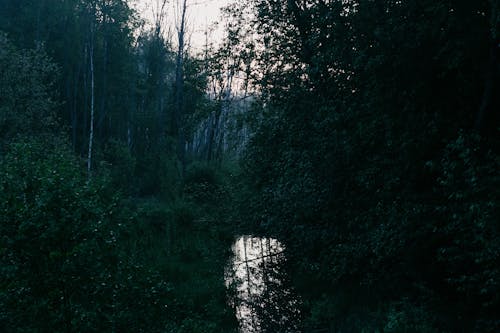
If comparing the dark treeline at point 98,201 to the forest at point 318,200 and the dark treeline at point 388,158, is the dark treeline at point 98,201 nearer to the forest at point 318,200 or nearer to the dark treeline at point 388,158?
the forest at point 318,200

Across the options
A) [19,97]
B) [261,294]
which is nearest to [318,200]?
[261,294]

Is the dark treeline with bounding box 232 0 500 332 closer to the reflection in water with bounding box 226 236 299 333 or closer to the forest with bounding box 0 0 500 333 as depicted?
the forest with bounding box 0 0 500 333

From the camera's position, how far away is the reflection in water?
39.8 ft

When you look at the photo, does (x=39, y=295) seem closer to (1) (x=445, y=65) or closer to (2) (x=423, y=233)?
(2) (x=423, y=233)

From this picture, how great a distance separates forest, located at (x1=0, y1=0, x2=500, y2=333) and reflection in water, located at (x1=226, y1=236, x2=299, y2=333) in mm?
82

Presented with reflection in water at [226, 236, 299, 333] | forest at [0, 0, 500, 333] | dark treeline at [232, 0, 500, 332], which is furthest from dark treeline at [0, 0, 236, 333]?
dark treeline at [232, 0, 500, 332]

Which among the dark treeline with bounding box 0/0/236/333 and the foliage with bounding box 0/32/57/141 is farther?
the foliage with bounding box 0/32/57/141

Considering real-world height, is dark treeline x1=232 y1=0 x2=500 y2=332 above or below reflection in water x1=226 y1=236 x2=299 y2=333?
above

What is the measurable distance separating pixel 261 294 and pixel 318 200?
15.5 ft

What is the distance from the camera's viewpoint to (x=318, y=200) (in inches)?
453

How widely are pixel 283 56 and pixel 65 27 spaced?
27103 mm

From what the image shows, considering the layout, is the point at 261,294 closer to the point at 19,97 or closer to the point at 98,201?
the point at 98,201

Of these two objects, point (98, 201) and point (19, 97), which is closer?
point (98, 201)

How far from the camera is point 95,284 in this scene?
8.44 m
